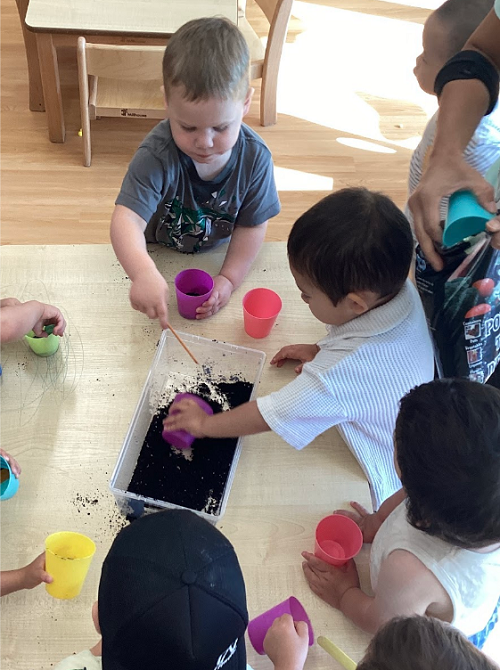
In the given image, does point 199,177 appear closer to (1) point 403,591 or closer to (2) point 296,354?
(2) point 296,354

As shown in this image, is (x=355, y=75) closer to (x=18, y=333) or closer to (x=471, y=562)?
(x=18, y=333)

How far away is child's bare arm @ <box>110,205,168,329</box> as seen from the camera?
1.19 metres

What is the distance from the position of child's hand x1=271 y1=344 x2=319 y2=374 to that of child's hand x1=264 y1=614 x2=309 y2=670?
0.47 meters

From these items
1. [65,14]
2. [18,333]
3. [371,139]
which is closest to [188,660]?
[18,333]

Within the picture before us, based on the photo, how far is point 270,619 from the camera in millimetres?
897

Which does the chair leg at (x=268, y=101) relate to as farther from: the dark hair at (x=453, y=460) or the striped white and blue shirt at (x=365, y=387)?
the dark hair at (x=453, y=460)

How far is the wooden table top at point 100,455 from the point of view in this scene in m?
0.90

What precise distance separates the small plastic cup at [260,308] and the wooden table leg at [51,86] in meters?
1.37

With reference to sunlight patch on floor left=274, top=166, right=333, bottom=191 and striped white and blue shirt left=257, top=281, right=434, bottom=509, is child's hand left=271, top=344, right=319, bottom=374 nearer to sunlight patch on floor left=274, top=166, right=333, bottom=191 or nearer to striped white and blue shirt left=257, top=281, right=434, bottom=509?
striped white and blue shirt left=257, top=281, right=434, bottom=509

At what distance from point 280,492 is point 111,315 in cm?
50

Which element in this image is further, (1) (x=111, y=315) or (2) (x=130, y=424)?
(1) (x=111, y=315)

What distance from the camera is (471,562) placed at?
875mm

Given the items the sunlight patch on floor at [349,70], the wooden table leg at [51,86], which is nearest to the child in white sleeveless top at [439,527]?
the wooden table leg at [51,86]

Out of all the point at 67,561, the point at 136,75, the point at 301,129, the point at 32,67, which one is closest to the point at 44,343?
the point at 67,561
